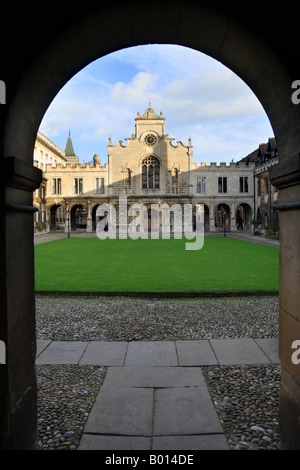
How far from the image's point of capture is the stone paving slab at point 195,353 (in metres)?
4.29

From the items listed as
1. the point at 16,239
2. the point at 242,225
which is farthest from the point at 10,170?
the point at 242,225

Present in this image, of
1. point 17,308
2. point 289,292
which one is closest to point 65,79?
point 17,308

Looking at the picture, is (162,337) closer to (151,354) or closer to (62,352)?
(151,354)

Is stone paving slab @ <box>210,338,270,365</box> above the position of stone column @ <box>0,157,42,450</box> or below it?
below

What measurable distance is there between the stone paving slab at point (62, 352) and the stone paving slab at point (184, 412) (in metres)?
1.52

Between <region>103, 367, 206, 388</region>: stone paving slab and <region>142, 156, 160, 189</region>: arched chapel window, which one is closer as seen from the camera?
<region>103, 367, 206, 388</region>: stone paving slab

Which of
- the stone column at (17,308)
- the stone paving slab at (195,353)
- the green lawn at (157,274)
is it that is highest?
the stone column at (17,308)

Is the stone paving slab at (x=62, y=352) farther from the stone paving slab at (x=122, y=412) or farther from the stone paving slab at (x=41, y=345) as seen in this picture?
the stone paving slab at (x=122, y=412)

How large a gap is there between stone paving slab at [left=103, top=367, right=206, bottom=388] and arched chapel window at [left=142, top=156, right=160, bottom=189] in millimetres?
37403

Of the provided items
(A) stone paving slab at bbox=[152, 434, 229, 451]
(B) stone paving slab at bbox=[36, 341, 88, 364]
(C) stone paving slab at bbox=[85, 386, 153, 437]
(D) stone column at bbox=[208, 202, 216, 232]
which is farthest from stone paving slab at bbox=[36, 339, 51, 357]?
(D) stone column at bbox=[208, 202, 216, 232]

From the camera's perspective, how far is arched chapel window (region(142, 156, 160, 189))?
4069 centimetres

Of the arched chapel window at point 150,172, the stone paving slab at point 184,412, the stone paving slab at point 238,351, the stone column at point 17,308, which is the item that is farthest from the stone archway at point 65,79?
the arched chapel window at point 150,172

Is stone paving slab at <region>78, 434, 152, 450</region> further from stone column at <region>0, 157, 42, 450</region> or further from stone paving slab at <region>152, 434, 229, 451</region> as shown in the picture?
stone column at <region>0, 157, 42, 450</region>

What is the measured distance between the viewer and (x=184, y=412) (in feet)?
10.3
